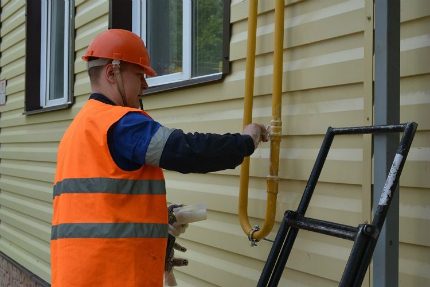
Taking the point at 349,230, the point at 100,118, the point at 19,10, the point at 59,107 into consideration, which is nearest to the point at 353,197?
the point at 349,230

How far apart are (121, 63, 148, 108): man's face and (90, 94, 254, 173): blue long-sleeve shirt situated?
11.0 inches

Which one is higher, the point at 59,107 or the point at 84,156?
the point at 59,107

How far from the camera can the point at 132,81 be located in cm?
255

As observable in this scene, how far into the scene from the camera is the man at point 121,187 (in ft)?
7.27

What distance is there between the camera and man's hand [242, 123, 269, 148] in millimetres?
2367

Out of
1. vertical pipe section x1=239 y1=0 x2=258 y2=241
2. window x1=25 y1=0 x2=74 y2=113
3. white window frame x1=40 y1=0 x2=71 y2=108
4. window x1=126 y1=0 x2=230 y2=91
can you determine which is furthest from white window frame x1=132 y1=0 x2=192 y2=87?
white window frame x1=40 y1=0 x2=71 y2=108

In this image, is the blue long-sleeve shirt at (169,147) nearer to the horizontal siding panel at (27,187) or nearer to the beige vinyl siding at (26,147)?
the beige vinyl siding at (26,147)

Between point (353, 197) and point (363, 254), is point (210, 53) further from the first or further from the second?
point (363, 254)

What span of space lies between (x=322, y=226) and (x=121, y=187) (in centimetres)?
81

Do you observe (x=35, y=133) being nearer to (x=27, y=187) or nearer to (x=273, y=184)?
(x=27, y=187)

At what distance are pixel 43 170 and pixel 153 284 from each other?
13.5ft

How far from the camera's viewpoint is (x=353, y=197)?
97.9 inches

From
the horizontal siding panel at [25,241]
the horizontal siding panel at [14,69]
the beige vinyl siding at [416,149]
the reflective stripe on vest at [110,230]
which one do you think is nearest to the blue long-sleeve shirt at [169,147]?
the reflective stripe on vest at [110,230]

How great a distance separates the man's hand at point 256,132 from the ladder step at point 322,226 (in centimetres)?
34
